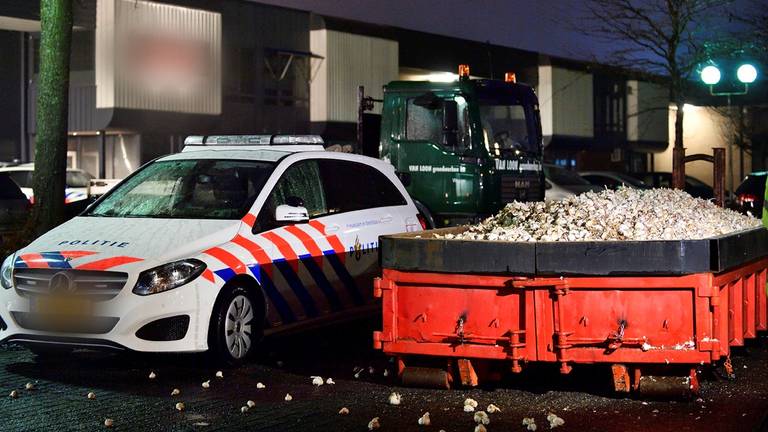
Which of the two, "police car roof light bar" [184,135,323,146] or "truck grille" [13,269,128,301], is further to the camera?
"police car roof light bar" [184,135,323,146]

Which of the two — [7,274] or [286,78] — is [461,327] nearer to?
[7,274]

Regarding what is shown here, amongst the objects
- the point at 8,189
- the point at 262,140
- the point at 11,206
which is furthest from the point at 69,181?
the point at 262,140

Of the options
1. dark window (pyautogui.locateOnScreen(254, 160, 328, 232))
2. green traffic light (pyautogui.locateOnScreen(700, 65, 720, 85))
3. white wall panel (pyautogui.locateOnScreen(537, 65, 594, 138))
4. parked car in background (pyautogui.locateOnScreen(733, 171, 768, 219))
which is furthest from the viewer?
white wall panel (pyautogui.locateOnScreen(537, 65, 594, 138))

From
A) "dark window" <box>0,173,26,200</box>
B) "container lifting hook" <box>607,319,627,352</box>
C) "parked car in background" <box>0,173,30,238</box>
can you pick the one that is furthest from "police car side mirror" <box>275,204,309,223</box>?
"dark window" <box>0,173,26,200</box>

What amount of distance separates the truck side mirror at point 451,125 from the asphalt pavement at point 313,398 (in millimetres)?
6733

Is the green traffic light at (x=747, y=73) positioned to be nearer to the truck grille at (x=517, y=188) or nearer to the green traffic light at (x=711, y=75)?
the green traffic light at (x=711, y=75)

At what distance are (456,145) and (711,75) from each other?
361 cm

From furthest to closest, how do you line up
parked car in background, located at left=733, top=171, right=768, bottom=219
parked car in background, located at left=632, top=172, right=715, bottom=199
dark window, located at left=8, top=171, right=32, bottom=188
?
parked car in background, located at left=632, top=172, right=715, bottom=199, dark window, located at left=8, top=171, right=32, bottom=188, parked car in background, located at left=733, top=171, right=768, bottom=219

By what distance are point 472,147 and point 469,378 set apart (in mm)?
8475

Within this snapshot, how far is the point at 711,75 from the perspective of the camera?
1644 centimetres

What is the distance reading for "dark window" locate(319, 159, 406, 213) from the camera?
34.8 feet

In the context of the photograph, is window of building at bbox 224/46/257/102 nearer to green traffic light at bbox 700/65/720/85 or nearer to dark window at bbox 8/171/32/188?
dark window at bbox 8/171/32/188

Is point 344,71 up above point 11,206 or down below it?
above

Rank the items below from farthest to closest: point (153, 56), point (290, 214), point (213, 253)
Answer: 1. point (153, 56)
2. point (290, 214)
3. point (213, 253)
